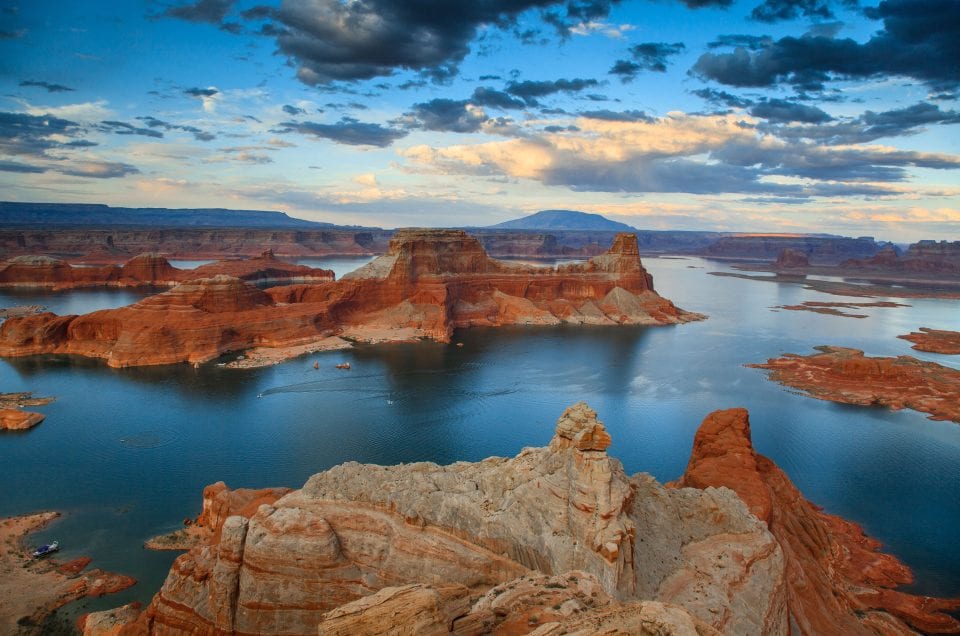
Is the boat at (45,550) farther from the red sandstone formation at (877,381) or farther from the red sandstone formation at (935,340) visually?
the red sandstone formation at (935,340)

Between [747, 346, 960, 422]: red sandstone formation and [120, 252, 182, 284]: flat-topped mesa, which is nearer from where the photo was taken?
[747, 346, 960, 422]: red sandstone formation

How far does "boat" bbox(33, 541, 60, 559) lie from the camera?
2210 centimetres

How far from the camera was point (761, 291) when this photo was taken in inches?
5074

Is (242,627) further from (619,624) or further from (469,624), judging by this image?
(619,624)

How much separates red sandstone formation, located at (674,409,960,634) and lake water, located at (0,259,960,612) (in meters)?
1.56

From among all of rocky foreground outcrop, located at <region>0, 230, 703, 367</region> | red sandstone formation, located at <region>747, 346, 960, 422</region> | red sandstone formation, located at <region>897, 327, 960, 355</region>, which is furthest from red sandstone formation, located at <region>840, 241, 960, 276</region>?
red sandstone formation, located at <region>747, 346, 960, 422</region>

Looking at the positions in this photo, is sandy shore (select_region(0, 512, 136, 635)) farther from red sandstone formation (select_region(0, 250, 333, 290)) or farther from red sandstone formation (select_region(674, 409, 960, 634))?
red sandstone formation (select_region(0, 250, 333, 290))

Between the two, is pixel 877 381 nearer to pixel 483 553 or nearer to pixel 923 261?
pixel 483 553

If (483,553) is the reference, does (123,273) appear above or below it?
below

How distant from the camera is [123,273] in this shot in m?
109

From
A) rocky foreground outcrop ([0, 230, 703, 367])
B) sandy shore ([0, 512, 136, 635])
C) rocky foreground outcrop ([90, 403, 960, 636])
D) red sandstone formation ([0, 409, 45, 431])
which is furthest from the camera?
rocky foreground outcrop ([0, 230, 703, 367])

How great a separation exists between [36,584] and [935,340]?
90496 mm

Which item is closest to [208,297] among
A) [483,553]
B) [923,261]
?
[483,553]

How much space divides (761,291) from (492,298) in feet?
261
